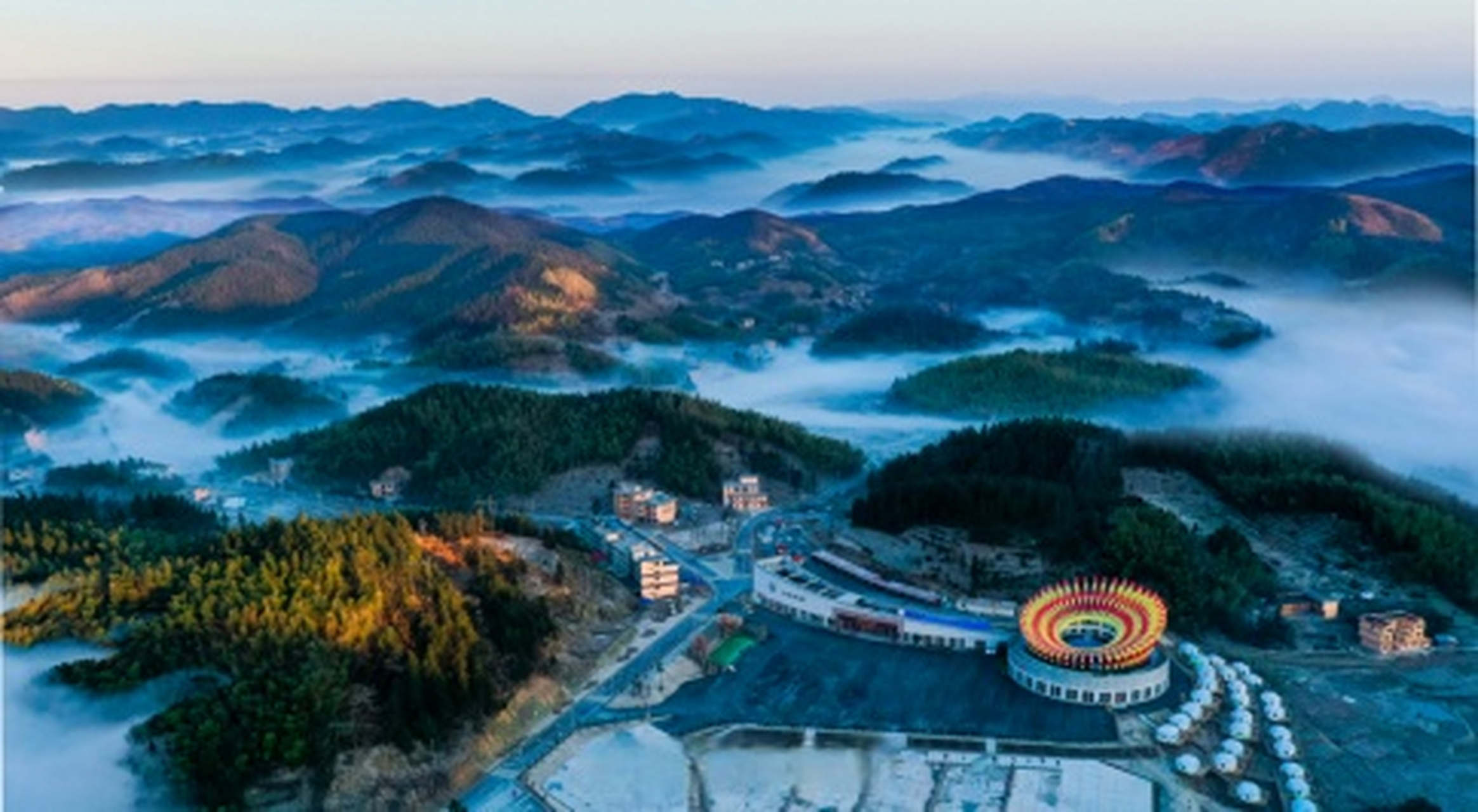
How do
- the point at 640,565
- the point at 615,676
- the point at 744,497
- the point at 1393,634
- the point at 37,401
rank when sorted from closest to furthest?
the point at 615,676, the point at 1393,634, the point at 640,565, the point at 744,497, the point at 37,401

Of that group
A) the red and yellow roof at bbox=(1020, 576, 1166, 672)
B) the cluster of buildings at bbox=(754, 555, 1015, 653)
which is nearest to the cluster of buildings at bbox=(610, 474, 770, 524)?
the cluster of buildings at bbox=(754, 555, 1015, 653)

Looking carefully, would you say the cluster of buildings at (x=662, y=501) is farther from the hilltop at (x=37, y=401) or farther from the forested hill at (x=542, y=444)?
the hilltop at (x=37, y=401)

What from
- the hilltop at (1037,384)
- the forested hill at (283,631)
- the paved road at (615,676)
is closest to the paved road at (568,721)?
the paved road at (615,676)

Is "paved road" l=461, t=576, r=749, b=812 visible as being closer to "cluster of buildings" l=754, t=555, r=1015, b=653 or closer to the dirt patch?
"cluster of buildings" l=754, t=555, r=1015, b=653

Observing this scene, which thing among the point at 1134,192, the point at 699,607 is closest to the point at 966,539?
the point at 699,607

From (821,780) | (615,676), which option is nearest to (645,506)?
(615,676)

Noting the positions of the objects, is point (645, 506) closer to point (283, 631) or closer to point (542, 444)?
point (542, 444)

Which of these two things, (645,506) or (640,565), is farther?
(645,506)
